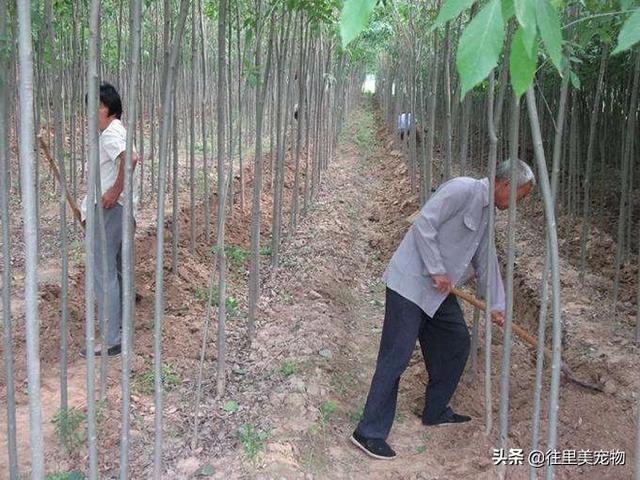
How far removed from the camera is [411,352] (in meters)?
3.05

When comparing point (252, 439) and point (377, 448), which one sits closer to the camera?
point (252, 439)

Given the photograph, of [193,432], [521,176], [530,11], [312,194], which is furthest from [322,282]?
[530,11]

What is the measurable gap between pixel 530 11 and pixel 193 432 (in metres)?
2.68

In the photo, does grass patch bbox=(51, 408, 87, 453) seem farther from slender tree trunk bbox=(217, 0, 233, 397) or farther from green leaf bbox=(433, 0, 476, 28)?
green leaf bbox=(433, 0, 476, 28)

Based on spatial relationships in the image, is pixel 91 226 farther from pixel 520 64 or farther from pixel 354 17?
pixel 520 64

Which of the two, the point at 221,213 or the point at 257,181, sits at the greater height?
the point at 257,181

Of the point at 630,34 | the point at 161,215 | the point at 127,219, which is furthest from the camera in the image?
the point at 161,215

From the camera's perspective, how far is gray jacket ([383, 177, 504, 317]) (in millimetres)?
2939

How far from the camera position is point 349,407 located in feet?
11.8

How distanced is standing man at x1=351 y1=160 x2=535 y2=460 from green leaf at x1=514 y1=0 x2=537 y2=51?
2.00m

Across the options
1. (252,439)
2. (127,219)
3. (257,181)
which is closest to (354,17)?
(127,219)

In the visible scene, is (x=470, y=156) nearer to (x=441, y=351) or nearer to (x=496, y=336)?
(x=496, y=336)

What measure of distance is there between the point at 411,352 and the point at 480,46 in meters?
2.36

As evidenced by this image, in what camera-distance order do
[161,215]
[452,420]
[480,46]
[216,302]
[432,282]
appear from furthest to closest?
[216,302] → [452,420] → [432,282] → [161,215] → [480,46]
